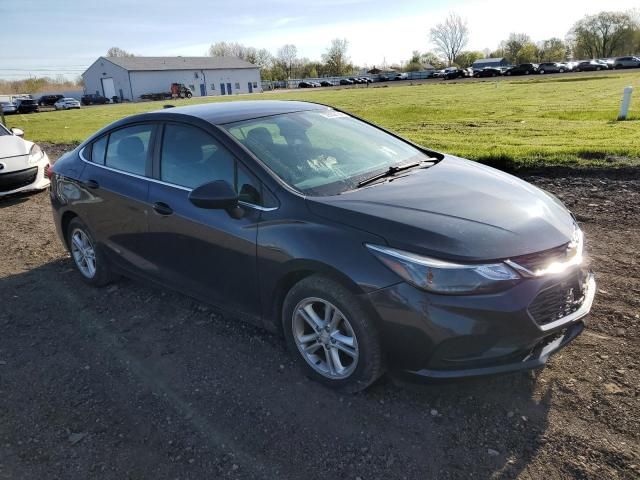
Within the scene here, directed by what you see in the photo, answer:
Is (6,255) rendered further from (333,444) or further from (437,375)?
(437,375)

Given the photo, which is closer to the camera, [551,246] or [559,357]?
[551,246]

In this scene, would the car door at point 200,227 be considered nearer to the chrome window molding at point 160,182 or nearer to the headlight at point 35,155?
the chrome window molding at point 160,182

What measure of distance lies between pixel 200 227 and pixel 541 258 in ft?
7.14

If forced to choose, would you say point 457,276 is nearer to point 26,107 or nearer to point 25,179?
point 25,179

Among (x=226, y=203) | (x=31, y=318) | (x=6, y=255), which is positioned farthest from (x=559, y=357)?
(x=6, y=255)

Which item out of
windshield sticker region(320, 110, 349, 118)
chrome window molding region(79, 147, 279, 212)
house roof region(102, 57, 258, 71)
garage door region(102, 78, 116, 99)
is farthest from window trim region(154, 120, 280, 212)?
garage door region(102, 78, 116, 99)

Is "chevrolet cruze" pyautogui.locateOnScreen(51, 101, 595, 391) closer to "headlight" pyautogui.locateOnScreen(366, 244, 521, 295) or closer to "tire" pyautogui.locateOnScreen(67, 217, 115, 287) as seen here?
"headlight" pyautogui.locateOnScreen(366, 244, 521, 295)

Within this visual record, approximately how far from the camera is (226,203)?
3.21 metres

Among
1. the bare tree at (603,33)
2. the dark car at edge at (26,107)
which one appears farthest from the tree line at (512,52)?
the dark car at edge at (26,107)

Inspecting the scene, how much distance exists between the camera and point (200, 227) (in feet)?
11.7

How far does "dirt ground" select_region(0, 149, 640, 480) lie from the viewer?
8.48 feet

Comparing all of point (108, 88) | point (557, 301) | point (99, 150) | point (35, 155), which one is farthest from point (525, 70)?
point (557, 301)

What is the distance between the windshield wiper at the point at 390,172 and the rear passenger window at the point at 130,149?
6.00 ft

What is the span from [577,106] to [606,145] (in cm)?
1146
